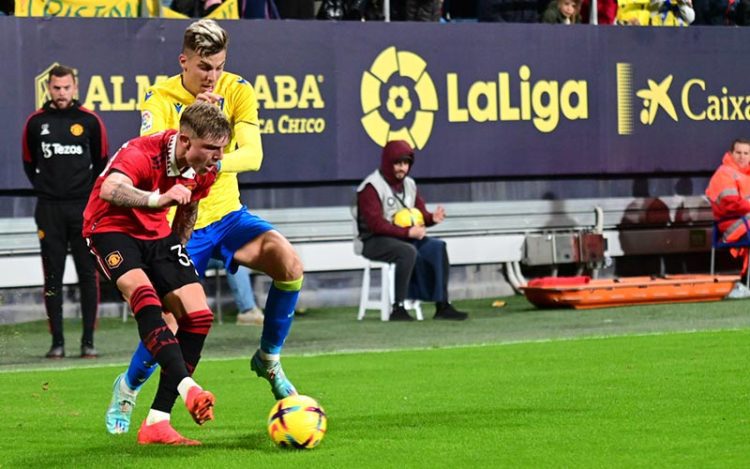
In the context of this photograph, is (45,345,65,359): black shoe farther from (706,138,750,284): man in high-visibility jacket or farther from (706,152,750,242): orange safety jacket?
(706,152,750,242): orange safety jacket

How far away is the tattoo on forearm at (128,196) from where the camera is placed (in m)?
8.57

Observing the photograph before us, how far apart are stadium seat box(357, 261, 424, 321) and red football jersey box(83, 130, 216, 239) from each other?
10.1 metres

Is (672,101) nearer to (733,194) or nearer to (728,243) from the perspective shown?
(733,194)

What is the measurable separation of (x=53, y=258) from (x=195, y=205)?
6.49 meters

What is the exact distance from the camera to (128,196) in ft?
28.2

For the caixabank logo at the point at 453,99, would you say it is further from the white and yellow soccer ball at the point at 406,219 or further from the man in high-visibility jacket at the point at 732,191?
the man in high-visibility jacket at the point at 732,191

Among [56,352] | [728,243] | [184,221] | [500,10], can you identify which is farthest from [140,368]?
[500,10]

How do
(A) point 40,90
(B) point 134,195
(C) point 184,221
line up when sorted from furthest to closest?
(A) point 40,90 → (C) point 184,221 → (B) point 134,195

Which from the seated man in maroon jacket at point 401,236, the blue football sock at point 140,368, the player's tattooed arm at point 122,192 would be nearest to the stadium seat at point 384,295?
the seated man in maroon jacket at point 401,236

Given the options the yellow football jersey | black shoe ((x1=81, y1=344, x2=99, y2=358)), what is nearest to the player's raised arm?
the yellow football jersey

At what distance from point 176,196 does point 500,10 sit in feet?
45.2

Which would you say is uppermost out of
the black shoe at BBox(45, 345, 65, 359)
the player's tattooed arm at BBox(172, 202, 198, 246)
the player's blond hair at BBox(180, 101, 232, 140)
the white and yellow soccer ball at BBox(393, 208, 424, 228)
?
the player's blond hair at BBox(180, 101, 232, 140)

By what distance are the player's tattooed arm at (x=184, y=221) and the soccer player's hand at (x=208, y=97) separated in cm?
71

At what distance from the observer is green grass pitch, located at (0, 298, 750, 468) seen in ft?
26.6
